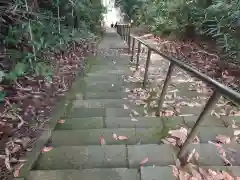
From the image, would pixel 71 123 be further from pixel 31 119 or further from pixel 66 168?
pixel 66 168

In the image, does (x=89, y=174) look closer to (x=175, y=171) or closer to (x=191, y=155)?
(x=175, y=171)

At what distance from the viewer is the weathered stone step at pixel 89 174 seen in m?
1.58

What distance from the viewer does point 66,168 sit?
178cm

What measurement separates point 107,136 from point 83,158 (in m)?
0.50

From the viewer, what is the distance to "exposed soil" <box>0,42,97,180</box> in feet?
6.57

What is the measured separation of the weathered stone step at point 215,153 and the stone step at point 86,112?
1.51 metres

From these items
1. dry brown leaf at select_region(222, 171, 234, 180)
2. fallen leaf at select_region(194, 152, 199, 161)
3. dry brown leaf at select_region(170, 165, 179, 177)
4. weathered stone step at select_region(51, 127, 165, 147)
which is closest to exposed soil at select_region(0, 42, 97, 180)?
weathered stone step at select_region(51, 127, 165, 147)

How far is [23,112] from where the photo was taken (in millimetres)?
2943

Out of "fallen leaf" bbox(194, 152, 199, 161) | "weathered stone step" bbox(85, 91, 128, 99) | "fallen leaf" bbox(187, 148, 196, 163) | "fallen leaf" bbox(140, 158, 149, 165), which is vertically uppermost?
"fallen leaf" bbox(187, 148, 196, 163)

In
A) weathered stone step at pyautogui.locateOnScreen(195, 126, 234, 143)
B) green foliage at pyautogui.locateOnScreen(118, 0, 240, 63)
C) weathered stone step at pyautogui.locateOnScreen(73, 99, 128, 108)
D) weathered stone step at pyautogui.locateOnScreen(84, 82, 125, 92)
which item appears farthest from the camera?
green foliage at pyautogui.locateOnScreen(118, 0, 240, 63)

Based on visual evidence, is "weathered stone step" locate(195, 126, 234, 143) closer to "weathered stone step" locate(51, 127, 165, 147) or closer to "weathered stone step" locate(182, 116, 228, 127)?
"weathered stone step" locate(182, 116, 228, 127)

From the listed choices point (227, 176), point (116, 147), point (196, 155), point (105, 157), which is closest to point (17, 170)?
point (105, 157)

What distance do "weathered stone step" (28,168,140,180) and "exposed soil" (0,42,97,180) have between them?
29 cm

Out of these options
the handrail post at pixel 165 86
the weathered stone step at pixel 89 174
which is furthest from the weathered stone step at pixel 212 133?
the weathered stone step at pixel 89 174
